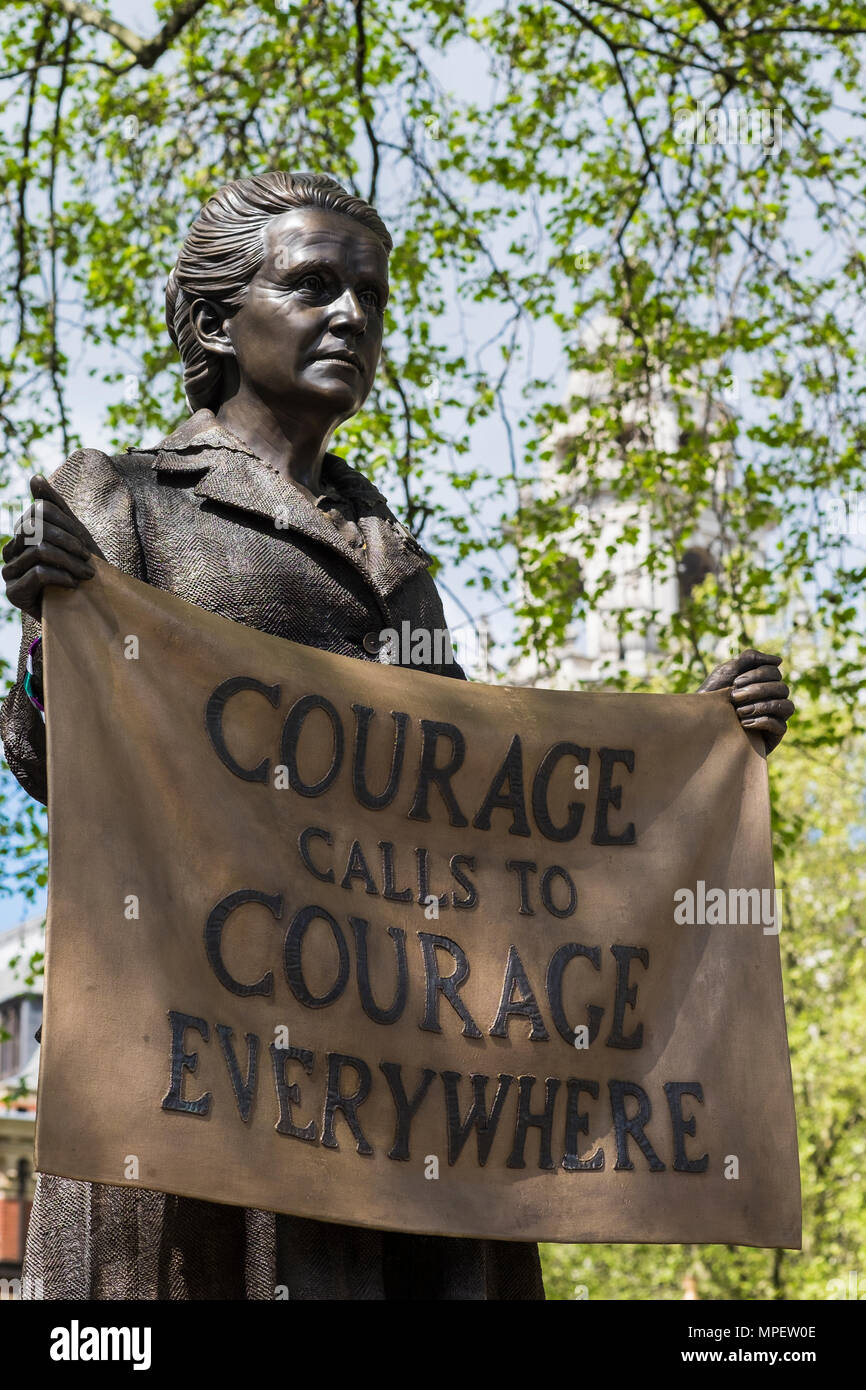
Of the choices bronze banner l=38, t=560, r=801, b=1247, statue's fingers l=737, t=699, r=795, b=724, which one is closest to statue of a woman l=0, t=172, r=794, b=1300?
statue's fingers l=737, t=699, r=795, b=724

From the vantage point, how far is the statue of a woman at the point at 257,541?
3.46 metres

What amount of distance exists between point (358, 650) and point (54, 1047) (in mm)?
1179

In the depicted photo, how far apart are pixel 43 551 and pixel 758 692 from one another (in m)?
1.56

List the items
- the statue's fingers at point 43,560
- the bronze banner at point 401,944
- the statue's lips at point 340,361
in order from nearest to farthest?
the bronze banner at point 401,944, the statue's fingers at point 43,560, the statue's lips at point 340,361

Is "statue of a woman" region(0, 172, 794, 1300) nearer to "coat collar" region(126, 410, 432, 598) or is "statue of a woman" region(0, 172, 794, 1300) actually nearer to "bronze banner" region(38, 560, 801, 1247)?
"coat collar" region(126, 410, 432, 598)

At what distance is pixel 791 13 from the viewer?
1158cm

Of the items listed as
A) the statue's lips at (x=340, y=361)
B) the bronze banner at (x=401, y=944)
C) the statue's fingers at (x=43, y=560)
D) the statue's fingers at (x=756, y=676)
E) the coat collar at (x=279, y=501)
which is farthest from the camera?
the statue's fingers at (x=756, y=676)

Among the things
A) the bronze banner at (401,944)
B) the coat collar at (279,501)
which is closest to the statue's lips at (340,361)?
the coat collar at (279,501)

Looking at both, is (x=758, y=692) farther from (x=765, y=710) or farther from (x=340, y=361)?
(x=340, y=361)

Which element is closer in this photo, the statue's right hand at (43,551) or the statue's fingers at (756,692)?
the statue's right hand at (43,551)

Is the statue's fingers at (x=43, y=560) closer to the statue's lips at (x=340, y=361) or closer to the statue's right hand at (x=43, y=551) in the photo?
the statue's right hand at (x=43, y=551)

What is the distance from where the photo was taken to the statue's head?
409 centimetres

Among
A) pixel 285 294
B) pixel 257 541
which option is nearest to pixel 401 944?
pixel 257 541
